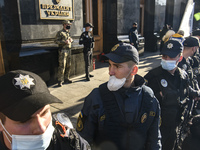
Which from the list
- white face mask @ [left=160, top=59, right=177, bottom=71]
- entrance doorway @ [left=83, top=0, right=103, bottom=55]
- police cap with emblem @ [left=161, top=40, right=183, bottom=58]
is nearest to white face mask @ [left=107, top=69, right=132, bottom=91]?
white face mask @ [left=160, top=59, right=177, bottom=71]

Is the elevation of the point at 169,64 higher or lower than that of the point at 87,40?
lower

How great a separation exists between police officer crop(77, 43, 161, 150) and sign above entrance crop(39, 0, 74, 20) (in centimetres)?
504

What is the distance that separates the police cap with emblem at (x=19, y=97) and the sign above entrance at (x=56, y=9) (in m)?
5.52

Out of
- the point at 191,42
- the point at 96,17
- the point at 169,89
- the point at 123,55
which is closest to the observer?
the point at 123,55

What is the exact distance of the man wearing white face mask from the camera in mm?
1086

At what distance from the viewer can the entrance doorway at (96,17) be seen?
963 centimetres

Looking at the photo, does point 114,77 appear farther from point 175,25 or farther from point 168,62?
point 175,25

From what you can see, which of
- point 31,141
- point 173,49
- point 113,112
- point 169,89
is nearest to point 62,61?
point 173,49

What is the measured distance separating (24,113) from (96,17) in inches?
387

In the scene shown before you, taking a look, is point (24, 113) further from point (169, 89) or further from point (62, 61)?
point (62, 61)

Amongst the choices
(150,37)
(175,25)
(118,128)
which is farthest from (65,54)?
(175,25)

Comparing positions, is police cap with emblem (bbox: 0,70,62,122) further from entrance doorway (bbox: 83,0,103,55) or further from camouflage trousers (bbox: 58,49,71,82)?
entrance doorway (bbox: 83,0,103,55)

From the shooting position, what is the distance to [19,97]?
1094 millimetres

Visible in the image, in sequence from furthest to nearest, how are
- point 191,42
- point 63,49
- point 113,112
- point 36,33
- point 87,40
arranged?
point 87,40 → point 63,49 → point 36,33 → point 191,42 → point 113,112
